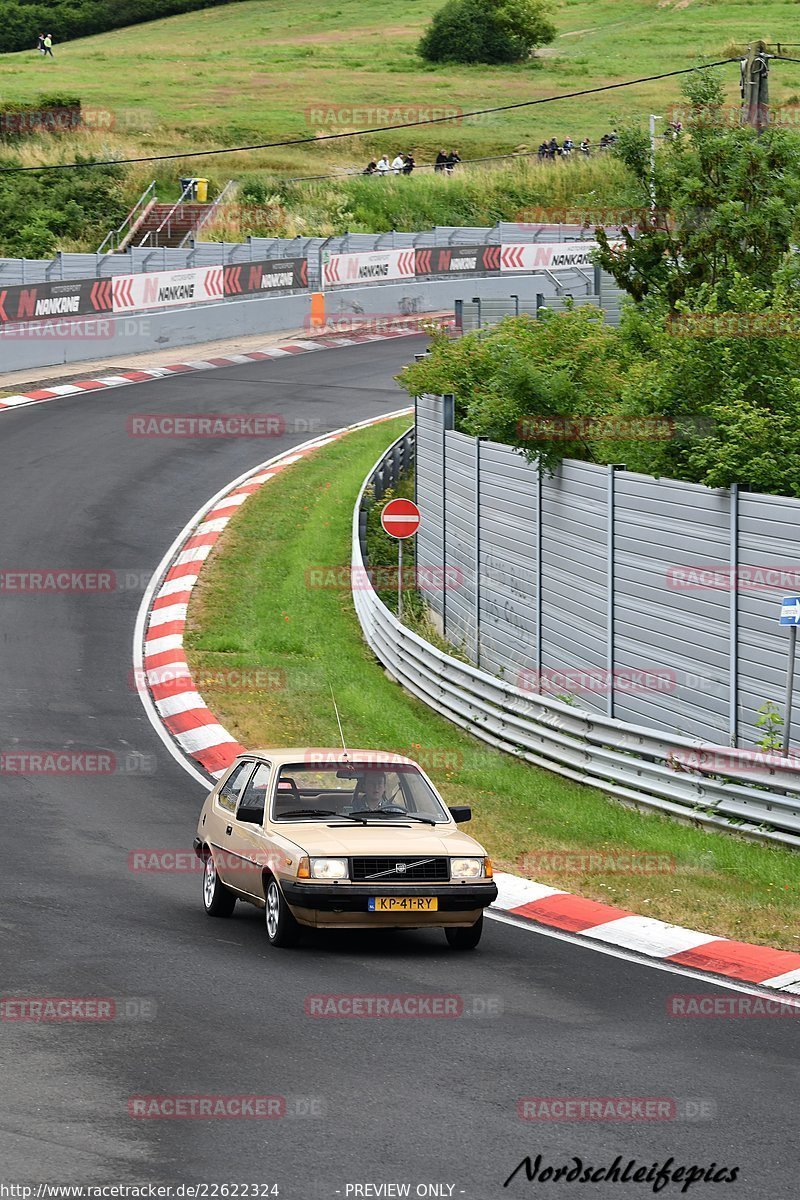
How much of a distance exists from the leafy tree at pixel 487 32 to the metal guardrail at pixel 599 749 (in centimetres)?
9694

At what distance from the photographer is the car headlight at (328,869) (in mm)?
11023

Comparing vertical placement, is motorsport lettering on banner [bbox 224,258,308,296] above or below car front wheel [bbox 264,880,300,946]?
above

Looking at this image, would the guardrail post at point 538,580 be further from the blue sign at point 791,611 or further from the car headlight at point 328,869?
the car headlight at point 328,869

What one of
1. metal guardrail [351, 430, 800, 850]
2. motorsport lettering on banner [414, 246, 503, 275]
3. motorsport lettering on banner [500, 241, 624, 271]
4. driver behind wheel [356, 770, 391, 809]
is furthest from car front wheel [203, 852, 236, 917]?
motorsport lettering on banner [500, 241, 624, 271]

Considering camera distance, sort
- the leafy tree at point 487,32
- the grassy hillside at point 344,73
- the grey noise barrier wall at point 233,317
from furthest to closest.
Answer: the leafy tree at point 487,32
the grassy hillside at point 344,73
the grey noise barrier wall at point 233,317

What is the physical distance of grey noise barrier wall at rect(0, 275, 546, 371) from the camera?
139ft

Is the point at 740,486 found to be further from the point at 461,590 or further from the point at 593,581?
the point at 461,590

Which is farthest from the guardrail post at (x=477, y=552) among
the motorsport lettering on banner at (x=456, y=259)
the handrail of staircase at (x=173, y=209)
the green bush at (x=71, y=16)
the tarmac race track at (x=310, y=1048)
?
the green bush at (x=71, y=16)

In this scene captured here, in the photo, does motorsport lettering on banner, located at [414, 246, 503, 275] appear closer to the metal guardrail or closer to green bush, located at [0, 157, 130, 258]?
green bush, located at [0, 157, 130, 258]

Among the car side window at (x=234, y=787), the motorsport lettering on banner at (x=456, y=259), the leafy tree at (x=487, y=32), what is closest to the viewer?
the car side window at (x=234, y=787)

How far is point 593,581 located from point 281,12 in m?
132

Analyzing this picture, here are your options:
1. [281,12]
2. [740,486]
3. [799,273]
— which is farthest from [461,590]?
[281,12]

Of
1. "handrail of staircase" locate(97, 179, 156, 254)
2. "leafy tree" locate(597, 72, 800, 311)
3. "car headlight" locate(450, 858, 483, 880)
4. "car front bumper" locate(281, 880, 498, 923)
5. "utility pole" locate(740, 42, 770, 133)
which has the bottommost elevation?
"car front bumper" locate(281, 880, 498, 923)

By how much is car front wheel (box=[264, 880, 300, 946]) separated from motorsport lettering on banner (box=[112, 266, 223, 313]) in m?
34.6
